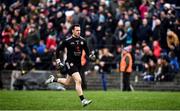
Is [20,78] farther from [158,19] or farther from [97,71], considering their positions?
[158,19]

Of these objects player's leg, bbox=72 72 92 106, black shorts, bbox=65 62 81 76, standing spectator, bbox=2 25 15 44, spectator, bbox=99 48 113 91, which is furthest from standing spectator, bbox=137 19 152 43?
player's leg, bbox=72 72 92 106

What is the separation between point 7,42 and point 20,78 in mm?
2905

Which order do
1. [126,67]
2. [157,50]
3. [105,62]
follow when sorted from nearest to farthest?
[126,67], [157,50], [105,62]

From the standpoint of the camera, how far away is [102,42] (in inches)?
1228

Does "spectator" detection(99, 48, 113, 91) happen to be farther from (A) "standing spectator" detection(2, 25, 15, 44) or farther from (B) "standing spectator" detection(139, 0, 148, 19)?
(A) "standing spectator" detection(2, 25, 15, 44)

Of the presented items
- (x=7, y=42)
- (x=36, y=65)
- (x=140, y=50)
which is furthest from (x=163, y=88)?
(x=7, y=42)

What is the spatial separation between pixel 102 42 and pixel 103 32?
1.67ft

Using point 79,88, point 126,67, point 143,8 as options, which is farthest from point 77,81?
point 143,8

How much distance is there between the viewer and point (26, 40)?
31531 mm

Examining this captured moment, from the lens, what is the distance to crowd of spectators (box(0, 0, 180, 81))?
2948 cm

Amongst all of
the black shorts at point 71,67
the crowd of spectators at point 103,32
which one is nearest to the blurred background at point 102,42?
the crowd of spectators at point 103,32

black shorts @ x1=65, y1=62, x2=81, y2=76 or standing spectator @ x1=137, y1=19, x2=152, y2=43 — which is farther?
standing spectator @ x1=137, y1=19, x2=152, y2=43

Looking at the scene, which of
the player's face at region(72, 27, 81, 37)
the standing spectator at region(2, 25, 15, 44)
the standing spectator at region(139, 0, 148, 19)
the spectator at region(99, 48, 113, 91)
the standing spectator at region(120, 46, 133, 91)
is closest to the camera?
the player's face at region(72, 27, 81, 37)

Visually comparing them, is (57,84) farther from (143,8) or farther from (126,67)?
(143,8)
